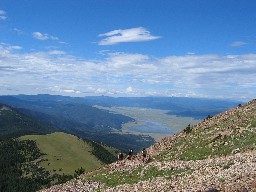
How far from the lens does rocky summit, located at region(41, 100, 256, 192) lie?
34.6 m

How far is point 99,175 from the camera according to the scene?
51656mm

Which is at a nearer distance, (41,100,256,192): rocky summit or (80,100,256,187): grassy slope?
(41,100,256,192): rocky summit

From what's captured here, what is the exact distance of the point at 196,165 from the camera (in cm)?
4397

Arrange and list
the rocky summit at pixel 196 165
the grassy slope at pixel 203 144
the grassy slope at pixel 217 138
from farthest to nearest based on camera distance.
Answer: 1. the grassy slope at pixel 217 138
2. the grassy slope at pixel 203 144
3. the rocky summit at pixel 196 165

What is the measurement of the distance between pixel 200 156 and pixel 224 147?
3.70 metres

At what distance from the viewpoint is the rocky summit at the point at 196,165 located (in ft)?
114

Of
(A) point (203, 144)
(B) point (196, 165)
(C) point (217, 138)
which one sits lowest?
(B) point (196, 165)

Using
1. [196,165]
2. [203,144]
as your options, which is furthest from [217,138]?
[196,165]

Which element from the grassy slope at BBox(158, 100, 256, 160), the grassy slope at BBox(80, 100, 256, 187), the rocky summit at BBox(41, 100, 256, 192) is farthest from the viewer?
the grassy slope at BBox(158, 100, 256, 160)

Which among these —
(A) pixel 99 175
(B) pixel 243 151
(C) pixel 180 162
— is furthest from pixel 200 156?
(A) pixel 99 175

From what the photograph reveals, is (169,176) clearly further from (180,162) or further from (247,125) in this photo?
(247,125)

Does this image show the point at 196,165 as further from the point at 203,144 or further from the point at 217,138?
the point at 217,138

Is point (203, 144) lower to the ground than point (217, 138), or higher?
lower

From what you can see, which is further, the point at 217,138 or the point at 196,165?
the point at 217,138
